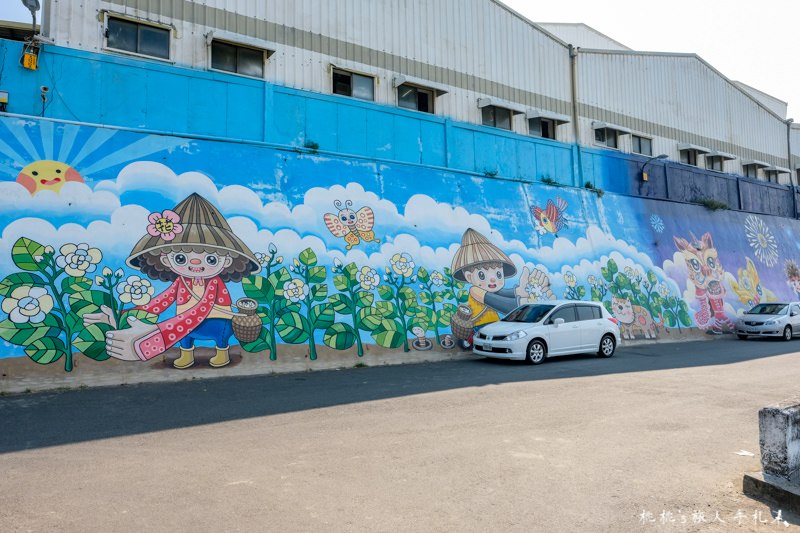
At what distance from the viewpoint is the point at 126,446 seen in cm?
529

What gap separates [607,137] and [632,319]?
26.4ft

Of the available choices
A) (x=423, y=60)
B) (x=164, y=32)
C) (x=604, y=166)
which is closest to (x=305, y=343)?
(x=164, y=32)

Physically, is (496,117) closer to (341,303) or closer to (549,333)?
(549,333)

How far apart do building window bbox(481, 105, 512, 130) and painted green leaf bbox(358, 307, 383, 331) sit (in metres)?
8.63

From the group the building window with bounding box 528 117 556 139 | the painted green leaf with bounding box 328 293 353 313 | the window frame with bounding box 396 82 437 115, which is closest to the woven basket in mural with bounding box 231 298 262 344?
Result: the painted green leaf with bounding box 328 293 353 313

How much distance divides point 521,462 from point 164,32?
12.7 m

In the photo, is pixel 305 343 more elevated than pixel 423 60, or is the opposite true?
pixel 423 60

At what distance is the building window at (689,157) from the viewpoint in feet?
78.9

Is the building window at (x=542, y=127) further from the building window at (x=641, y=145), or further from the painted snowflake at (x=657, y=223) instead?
the painted snowflake at (x=657, y=223)

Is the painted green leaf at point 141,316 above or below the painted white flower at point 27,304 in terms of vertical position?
below

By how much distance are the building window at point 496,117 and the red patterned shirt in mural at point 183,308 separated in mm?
11107

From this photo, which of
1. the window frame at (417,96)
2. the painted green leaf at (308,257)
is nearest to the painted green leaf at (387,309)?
the painted green leaf at (308,257)

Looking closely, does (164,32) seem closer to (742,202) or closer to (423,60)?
Result: (423,60)

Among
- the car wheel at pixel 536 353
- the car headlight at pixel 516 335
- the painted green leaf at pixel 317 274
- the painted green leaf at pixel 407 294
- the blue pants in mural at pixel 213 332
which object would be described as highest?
the painted green leaf at pixel 317 274
